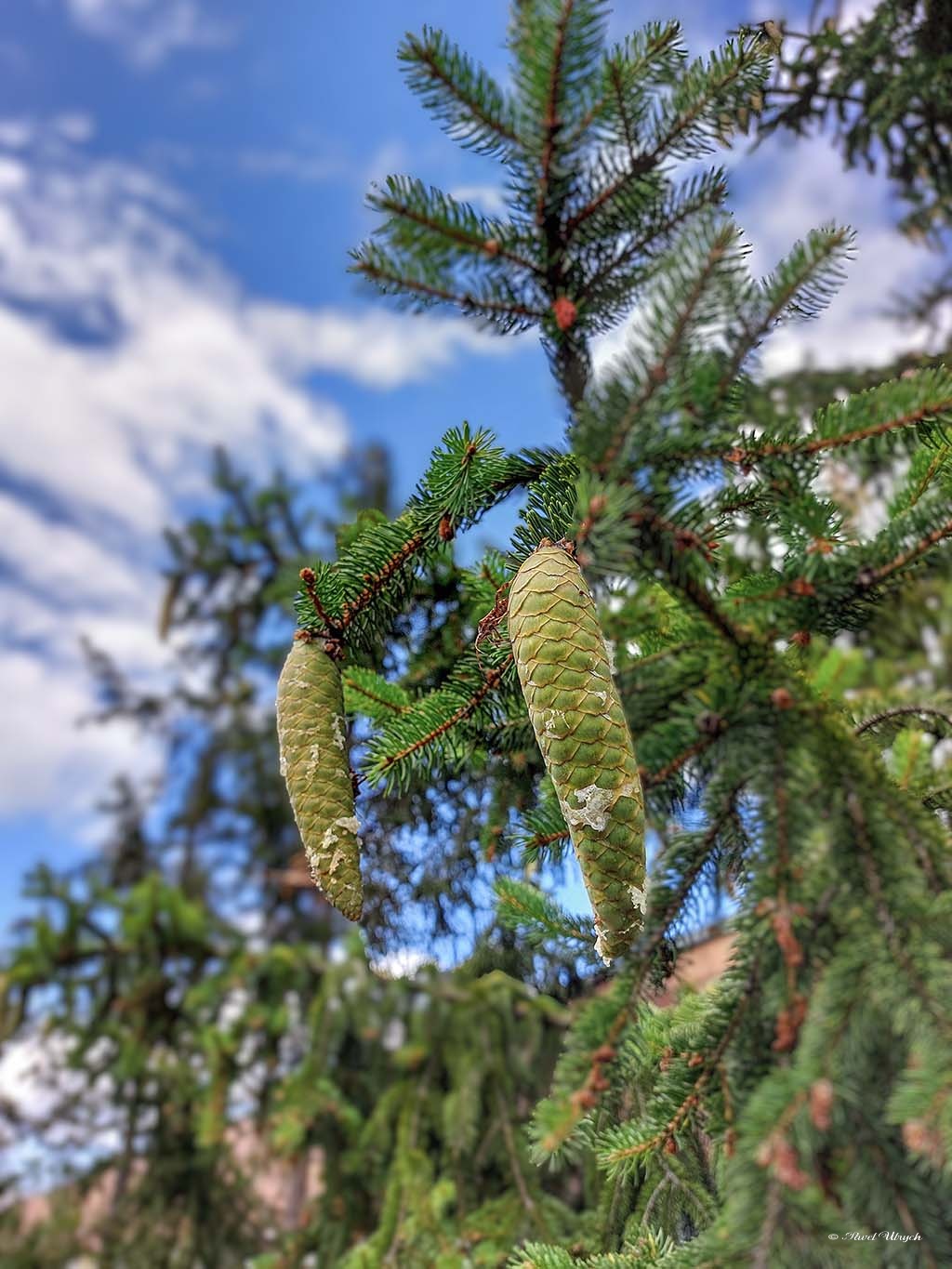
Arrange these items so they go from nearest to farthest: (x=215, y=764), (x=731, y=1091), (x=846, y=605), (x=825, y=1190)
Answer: (x=825, y=1190)
(x=731, y=1091)
(x=846, y=605)
(x=215, y=764)

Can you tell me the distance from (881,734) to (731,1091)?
925 millimetres

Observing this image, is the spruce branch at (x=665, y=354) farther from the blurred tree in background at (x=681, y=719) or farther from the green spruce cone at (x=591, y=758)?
the green spruce cone at (x=591, y=758)

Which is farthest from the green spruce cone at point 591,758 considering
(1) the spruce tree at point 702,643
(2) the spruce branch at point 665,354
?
(2) the spruce branch at point 665,354

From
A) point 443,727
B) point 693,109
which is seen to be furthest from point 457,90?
point 443,727

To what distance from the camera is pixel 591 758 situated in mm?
931

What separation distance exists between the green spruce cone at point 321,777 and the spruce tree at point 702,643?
0.09 m

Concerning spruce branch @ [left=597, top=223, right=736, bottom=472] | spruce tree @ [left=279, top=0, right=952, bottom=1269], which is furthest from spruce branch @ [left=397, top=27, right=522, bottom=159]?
spruce branch @ [left=597, top=223, right=736, bottom=472]

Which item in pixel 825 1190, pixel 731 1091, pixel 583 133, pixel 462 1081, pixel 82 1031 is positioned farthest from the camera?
pixel 82 1031

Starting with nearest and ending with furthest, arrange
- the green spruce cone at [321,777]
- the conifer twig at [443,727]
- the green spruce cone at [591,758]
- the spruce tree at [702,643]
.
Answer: the spruce tree at [702,643], the green spruce cone at [591,758], the green spruce cone at [321,777], the conifer twig at [443,727]

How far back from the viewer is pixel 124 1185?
5.29 metres

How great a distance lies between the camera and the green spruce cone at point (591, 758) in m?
0.93

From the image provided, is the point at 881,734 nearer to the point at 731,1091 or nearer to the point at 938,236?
the point at 731,1091

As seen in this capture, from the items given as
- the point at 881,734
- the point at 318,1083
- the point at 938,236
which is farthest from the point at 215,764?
the point at 881,734

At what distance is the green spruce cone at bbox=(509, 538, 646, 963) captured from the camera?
927mm
